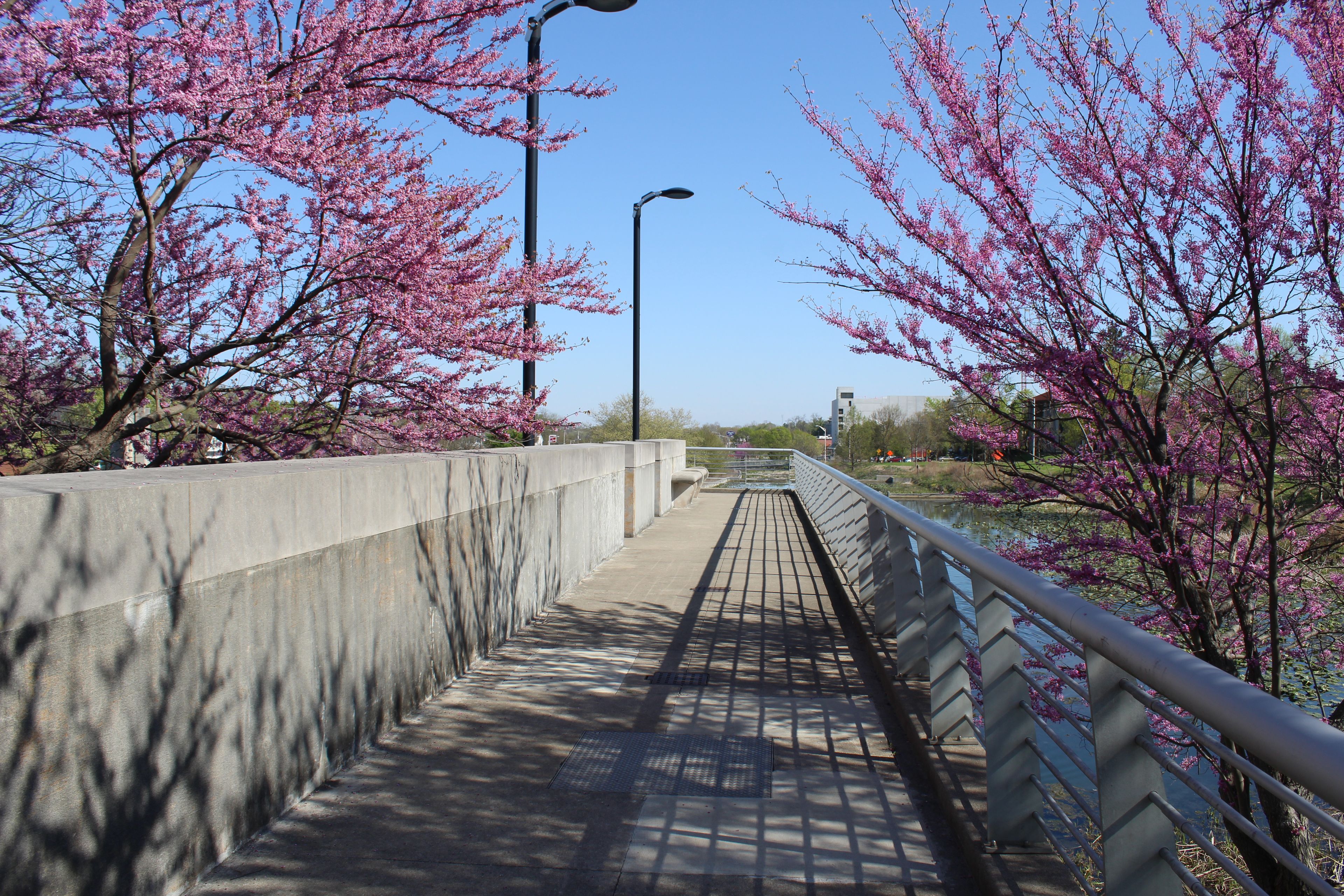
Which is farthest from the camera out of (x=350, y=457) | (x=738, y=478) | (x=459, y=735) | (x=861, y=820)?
(x=738, y=478)

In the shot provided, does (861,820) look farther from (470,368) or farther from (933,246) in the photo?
(470,368)

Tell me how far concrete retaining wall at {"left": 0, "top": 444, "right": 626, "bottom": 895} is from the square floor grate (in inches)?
40.2

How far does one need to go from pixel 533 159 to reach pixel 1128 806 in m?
8.68

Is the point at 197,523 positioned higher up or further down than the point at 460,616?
higher up

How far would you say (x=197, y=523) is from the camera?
3104 mm

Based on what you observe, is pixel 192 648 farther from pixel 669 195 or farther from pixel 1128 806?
pixel 669 195

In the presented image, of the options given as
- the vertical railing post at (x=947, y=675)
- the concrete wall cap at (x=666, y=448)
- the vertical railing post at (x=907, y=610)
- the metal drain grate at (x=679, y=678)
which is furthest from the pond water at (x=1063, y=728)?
the concrete wall cap at (x=666, y=448)

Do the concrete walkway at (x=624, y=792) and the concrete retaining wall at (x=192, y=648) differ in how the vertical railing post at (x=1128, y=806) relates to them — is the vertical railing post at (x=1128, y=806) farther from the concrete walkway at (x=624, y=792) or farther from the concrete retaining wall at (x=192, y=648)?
the concrete retaining wall at (x=192, y=648)

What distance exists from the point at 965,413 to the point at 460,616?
3779 mm

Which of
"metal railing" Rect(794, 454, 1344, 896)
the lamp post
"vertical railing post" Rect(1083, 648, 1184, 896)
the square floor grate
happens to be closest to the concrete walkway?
the square floor grate

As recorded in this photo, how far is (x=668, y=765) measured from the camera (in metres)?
4.33

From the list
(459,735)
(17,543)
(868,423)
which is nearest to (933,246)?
(459,735)

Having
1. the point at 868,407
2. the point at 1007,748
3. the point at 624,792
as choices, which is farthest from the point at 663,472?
the point at 868,407

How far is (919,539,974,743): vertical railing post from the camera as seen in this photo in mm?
4254
